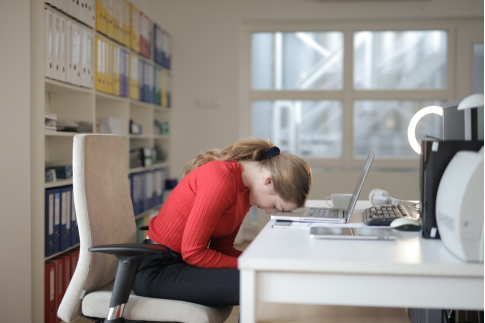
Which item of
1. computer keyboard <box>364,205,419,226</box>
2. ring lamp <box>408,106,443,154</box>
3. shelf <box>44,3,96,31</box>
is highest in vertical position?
shelf <box>44,3,96,31</box>

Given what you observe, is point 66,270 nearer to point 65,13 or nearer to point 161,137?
point 65,13

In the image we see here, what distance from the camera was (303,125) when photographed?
4930mm

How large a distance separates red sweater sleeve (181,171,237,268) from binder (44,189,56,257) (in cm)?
129

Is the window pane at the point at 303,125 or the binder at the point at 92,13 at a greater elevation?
the binder at the point at 92,13

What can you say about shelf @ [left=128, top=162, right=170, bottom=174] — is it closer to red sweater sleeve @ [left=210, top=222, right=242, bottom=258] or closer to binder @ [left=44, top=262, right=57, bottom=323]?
binder @ [left=44, top=262, right=57, bottom=323]

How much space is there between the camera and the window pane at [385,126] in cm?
477

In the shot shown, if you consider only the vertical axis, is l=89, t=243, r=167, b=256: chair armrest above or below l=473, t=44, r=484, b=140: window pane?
below

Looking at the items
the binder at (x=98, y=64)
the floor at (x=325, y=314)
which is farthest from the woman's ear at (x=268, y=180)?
the binder at (x=98, y=64)

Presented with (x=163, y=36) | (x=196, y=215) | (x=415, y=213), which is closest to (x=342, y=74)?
(x=163, y=36)

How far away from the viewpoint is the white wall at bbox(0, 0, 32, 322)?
93.2 inches

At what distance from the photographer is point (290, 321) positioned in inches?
52.7

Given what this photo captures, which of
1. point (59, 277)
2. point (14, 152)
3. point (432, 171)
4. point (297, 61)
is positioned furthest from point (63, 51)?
point (297, 61)

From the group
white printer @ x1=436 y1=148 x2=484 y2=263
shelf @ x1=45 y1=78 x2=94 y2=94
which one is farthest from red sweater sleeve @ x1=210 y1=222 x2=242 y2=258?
shelf @ x1=45 y1=78 x2=94 y2=94

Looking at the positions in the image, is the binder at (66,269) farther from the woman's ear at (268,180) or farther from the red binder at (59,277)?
the woman's ear at (268,180)
